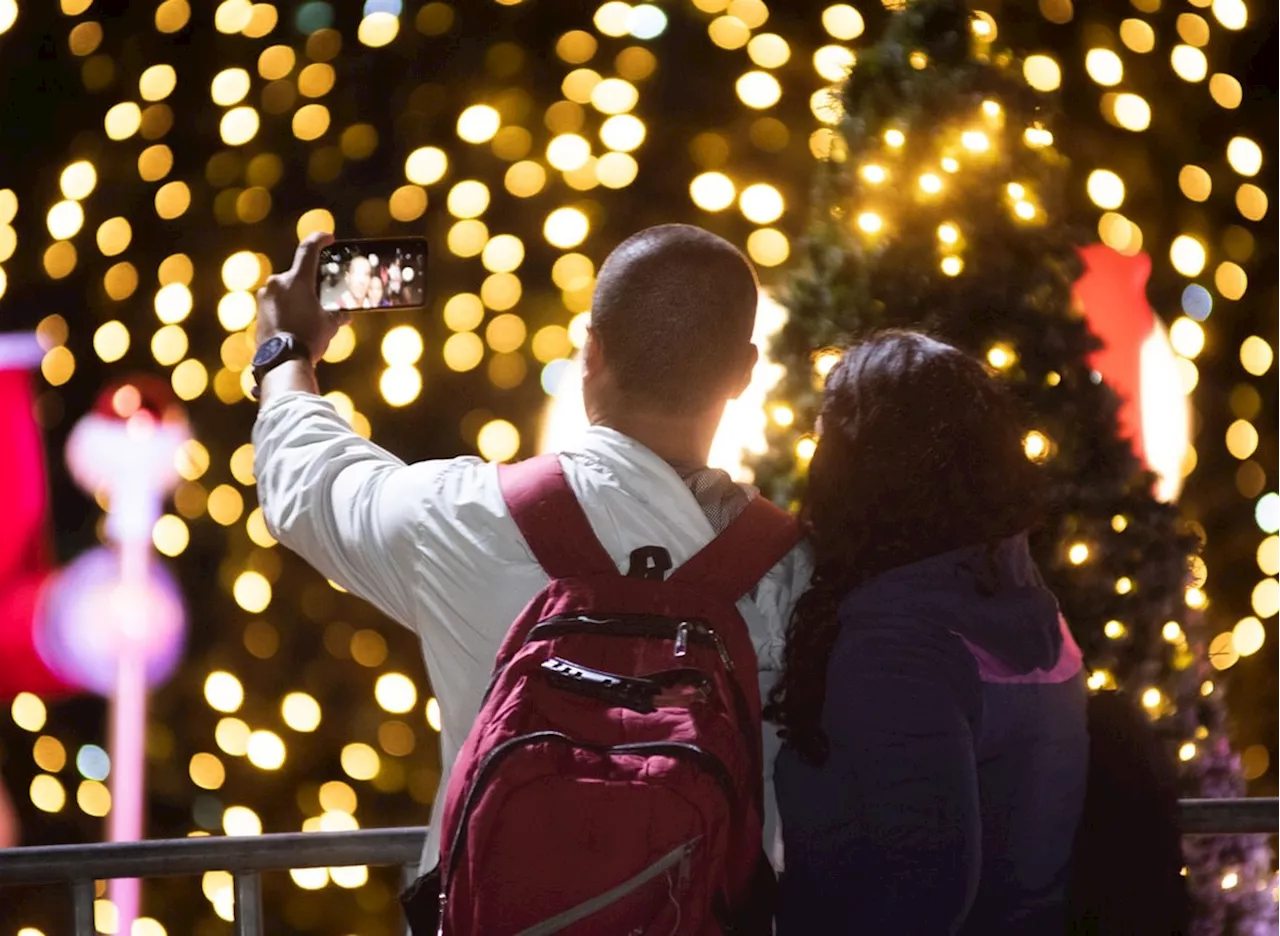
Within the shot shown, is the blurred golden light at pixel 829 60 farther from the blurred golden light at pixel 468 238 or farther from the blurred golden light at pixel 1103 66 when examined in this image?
the blurred golden light at pixel 468 238

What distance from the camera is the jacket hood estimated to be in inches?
50.5

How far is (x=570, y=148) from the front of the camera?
3.77 metres

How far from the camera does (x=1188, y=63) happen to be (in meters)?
4.38

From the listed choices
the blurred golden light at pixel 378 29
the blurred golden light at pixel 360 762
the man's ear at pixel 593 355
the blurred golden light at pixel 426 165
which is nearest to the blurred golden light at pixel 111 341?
the blurred golden light at pixel 426 165

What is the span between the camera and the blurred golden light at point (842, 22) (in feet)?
13.0

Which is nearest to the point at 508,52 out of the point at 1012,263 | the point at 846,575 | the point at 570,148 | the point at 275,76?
the point at 570,148

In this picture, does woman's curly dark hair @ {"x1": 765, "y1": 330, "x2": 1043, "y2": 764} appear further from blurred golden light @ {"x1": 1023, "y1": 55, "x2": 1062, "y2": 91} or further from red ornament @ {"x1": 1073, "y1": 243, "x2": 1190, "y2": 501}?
→ blurred golden light @ {"x1": 1023, "y1": 55, "x2": 1062, "y2": 91}

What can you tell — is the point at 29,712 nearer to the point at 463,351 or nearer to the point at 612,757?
the point at 463,351

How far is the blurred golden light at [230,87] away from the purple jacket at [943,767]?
3.25m

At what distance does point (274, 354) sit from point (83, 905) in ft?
2.79

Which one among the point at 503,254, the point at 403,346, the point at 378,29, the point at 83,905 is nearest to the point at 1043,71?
the point at 503,254

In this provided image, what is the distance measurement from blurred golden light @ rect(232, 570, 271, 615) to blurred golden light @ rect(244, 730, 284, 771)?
0.32 metres

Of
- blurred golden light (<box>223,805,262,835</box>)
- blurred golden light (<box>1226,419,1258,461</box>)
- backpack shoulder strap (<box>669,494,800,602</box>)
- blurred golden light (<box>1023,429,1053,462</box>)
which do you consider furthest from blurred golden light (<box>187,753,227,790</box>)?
blurred golden light (<box>1226,419,1258,461</box>)

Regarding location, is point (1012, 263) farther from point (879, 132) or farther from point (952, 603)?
point (952, 603)
